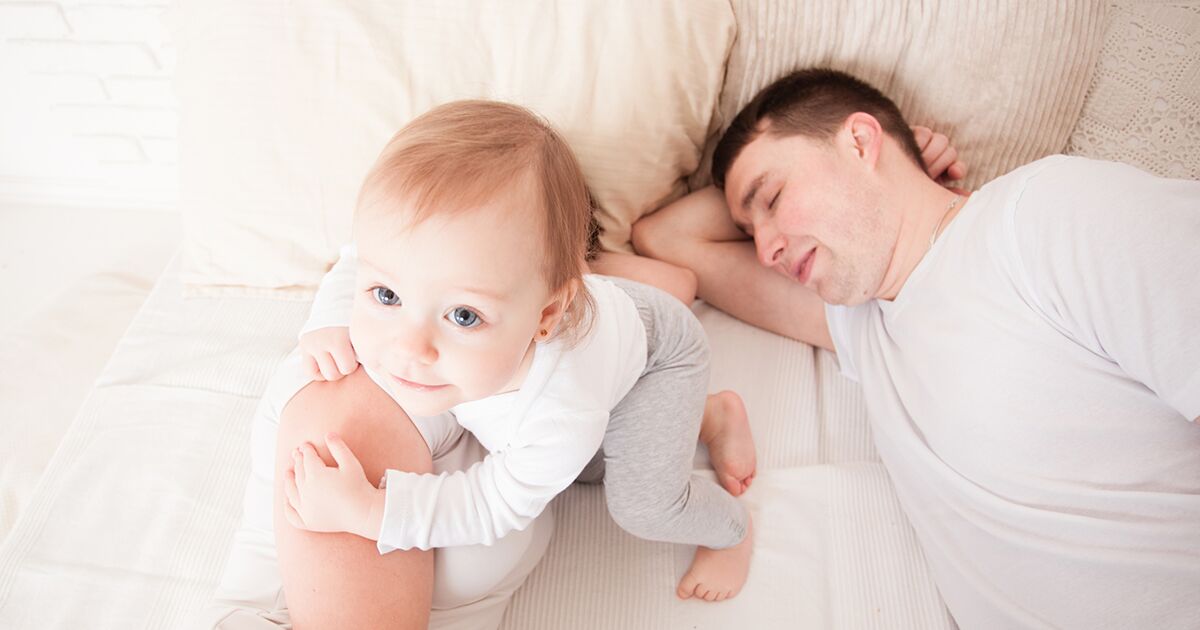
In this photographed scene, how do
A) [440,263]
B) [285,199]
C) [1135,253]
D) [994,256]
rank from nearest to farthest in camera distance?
[440,263]
[1135,253]
[994,256]
[285,199]

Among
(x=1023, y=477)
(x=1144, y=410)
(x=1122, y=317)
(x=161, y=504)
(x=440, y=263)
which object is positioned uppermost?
(x=440, y=263)

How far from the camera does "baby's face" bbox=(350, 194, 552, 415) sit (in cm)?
75

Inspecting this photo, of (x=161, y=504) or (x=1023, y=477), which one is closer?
(x=1023, y=477)

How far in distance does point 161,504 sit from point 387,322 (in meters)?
0.67

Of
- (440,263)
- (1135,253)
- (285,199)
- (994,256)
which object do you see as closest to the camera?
(440,263)

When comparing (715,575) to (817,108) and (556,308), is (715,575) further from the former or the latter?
(817,108)

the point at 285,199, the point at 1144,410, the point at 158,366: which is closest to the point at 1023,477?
the point at 1144,410

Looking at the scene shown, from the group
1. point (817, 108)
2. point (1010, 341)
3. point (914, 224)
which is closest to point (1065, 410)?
point (1010, 341)

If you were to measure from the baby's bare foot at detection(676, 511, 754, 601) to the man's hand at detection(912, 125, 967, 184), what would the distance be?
2.50ft

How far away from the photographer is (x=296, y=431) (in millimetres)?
982

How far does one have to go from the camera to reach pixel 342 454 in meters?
0.92

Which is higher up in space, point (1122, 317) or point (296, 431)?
point (1122, 317)

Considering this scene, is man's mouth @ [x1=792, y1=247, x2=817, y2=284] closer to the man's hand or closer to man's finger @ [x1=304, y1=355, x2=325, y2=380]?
the man's hand

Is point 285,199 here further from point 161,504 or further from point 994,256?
point 994,256
